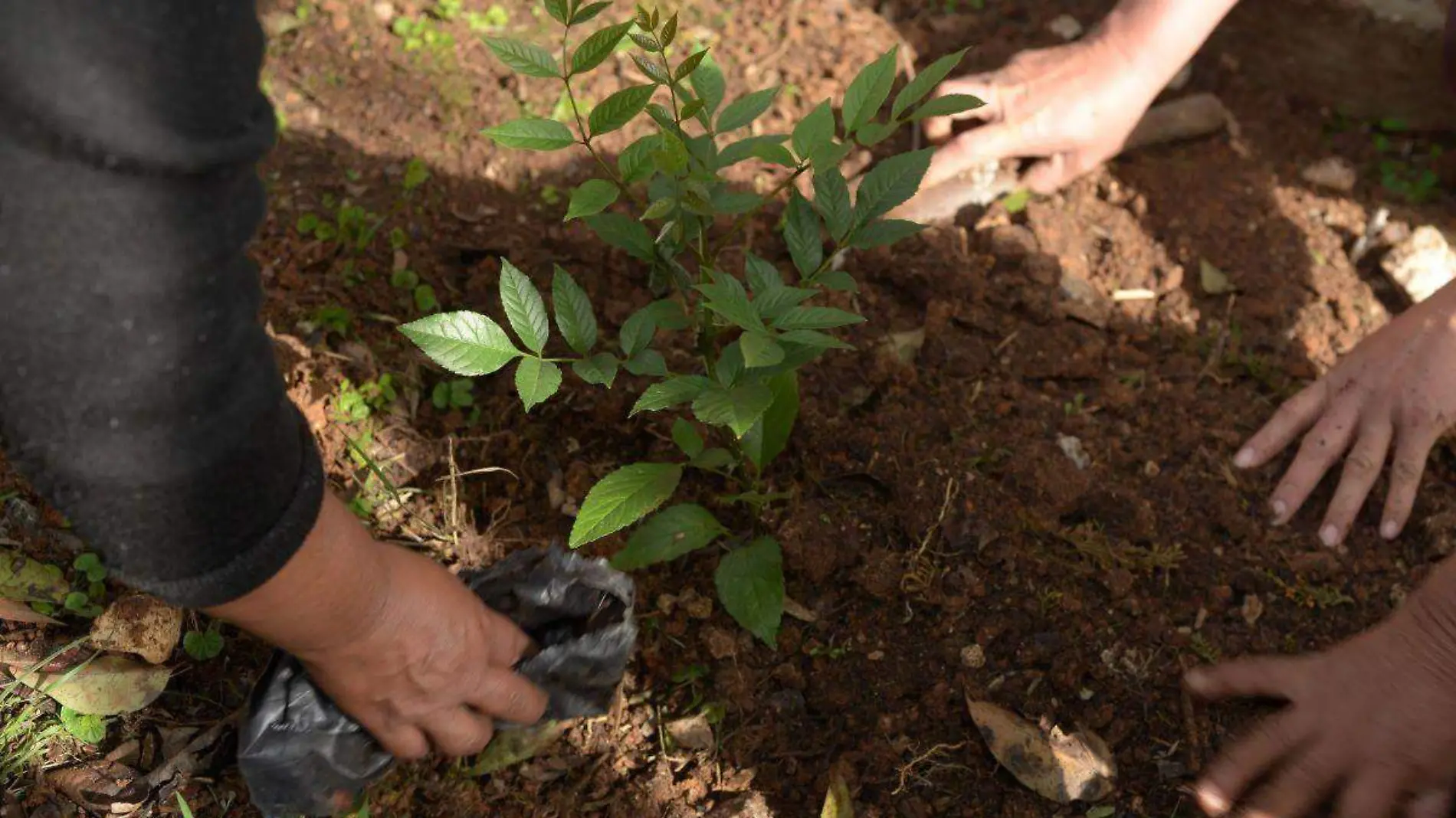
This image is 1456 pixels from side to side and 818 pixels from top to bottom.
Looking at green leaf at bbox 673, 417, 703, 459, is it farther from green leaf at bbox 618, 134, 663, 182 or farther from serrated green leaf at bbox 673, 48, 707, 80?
serrated green leaf at bbox 673, 48, 707, 80

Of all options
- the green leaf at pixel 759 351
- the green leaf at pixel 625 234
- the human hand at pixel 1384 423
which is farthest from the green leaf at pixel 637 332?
the human hand at pixel 1384 423

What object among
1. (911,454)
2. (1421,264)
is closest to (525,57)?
(911,454)

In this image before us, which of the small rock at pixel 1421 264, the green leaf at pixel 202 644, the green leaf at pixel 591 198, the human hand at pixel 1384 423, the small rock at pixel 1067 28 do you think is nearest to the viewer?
the green leaf at pixel 591 198

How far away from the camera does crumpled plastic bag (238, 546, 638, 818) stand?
1651 mm

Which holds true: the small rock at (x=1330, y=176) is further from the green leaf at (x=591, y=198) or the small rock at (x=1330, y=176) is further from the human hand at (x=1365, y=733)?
the green leaf at (x=591, y=198)

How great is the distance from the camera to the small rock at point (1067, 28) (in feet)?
9.44

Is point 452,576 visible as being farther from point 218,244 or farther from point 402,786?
point 218,244

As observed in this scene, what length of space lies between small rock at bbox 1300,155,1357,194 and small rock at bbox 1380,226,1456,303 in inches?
9.4

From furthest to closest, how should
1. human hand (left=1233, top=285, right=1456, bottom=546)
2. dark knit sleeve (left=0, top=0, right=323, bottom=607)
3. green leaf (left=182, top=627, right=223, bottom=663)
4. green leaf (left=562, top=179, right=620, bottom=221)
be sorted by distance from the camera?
human hand (left=1233, top=285, right=1456, bottom=546)
green leaf (left=182, top=627, right=223, bottom=663)
green leaf (left=562, top=179, right=620, bottom=221)
dark knit sleeve (left=0, top=0, right=323, bottom=607)

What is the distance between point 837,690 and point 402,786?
718 mm

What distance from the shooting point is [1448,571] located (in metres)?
1.62

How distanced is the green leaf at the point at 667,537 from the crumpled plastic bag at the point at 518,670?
0.04 meters

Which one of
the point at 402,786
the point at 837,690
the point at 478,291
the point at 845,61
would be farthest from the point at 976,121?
the point at 402,786

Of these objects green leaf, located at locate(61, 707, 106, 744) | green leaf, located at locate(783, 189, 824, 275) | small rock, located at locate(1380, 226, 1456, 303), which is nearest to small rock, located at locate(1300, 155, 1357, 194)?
small rock, located at locate(1380, 226, 1456, 303)
